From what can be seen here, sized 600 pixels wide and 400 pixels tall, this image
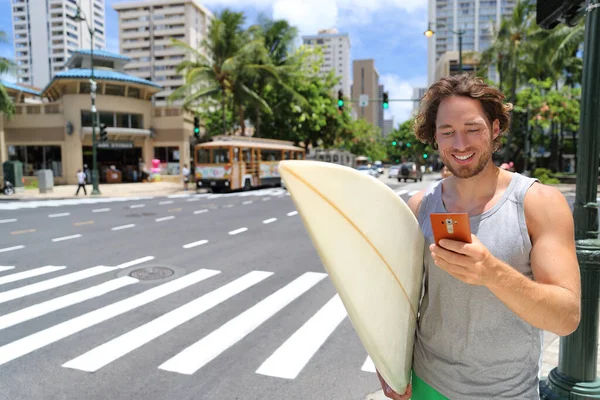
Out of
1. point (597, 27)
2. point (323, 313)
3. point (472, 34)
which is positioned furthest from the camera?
point (472, 34)

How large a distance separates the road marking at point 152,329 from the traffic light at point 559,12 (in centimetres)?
453

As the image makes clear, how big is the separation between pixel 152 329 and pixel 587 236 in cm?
425

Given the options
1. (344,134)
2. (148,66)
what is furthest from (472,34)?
(344,134)

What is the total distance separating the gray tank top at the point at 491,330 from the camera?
1.55m

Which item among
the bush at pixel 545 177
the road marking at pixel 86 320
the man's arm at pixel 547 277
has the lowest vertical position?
the road marking at pixel 86 320

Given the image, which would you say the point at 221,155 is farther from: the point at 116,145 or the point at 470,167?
the point at 470,167

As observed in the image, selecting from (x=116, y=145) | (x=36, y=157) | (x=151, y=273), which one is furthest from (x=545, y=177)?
(x=36, y=157)

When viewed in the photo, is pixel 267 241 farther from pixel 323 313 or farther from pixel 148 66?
pixel 148 66

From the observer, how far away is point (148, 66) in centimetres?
10012

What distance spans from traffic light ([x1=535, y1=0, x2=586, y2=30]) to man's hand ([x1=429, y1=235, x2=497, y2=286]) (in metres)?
2.36

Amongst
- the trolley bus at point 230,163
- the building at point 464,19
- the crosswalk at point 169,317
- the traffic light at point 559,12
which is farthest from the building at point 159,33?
the traffic light at point 559,12

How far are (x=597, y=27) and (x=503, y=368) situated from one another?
2195 millimetres

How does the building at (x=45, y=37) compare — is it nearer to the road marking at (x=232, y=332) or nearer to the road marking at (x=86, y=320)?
the road marking at (x=86, y=320)

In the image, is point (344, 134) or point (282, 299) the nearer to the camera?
point (282, 299)
